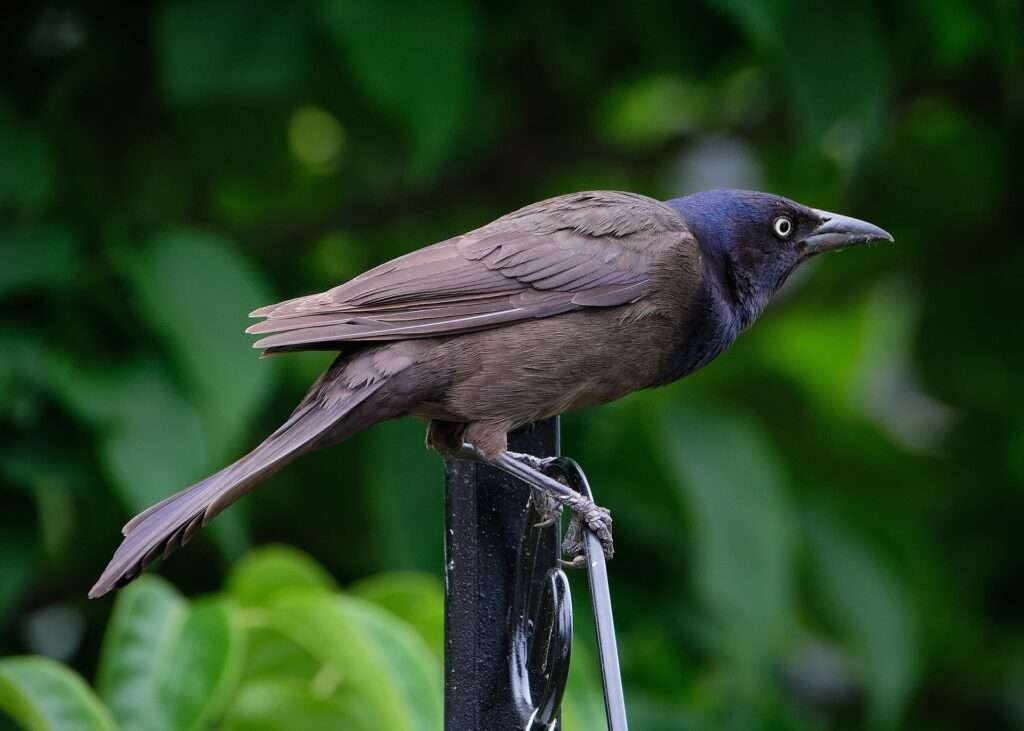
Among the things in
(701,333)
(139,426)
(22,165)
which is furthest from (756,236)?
(22,165)

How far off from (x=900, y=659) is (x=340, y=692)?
201 centimetres

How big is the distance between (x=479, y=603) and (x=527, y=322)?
673 millimetres

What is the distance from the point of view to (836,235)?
3287 mm

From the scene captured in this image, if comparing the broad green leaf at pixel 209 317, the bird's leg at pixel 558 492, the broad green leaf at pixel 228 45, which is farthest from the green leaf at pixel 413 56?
the bird's leg at pixel 558 492

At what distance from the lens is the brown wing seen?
2686 mm

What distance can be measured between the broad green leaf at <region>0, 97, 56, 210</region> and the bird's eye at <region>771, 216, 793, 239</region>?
1.93m

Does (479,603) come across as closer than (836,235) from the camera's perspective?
Yes

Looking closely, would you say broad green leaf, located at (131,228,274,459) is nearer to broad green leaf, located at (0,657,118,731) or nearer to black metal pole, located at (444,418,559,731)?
broad green leaf, located at (0,657,118,731)

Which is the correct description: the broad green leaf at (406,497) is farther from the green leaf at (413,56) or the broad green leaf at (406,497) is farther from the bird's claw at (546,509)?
the bird's claw at (546,509)

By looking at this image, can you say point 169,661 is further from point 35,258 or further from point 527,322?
point 35,258

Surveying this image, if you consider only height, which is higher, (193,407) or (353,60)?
(353,60)

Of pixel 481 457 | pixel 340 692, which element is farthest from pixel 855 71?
pixel 340 692

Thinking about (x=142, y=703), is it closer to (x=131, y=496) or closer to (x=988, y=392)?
(x=131, y=496)

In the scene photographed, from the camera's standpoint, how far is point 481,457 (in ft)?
8.61
